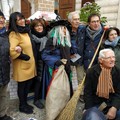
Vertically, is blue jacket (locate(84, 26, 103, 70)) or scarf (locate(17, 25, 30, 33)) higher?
scarf (locate(17, 25, 30, 33))

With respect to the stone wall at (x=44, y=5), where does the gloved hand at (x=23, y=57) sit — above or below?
below

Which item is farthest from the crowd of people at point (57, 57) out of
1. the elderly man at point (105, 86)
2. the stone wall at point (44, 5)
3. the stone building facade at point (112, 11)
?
the stone building facade at point (112, 11)

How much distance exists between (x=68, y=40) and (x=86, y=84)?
82 centimetres

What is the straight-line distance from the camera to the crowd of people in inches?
121

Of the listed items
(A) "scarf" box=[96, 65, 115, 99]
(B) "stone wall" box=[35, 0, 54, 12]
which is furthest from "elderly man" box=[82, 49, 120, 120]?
(B) "stone wall" box=[35, 0, 54, 12]

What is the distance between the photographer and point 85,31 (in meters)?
3.78

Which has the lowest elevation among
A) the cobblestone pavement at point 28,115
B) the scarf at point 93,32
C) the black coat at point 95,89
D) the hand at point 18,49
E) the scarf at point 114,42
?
the cobblestone pavement at point 28,115

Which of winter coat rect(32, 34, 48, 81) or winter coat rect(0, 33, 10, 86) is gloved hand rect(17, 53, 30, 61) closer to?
winter coat rect(0, 33, 10, 86)

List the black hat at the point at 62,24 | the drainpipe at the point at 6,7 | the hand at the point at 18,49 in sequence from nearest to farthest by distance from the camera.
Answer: the hand at the point at 18,49 → the black hat at the point at 62,24 → the drainpipe at the point at 6,7

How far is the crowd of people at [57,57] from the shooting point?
3076 mm

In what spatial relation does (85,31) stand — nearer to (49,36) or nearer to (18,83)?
(49,36)

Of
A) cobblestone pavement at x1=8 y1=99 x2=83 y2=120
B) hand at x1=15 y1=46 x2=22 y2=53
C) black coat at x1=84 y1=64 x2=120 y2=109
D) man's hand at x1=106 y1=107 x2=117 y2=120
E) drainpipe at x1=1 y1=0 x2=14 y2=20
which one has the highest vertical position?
drainpipe at x1=1 y1=0 x2=14 y2=20

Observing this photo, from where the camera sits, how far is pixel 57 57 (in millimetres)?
3572

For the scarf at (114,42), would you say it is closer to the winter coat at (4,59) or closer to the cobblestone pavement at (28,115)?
the cobblestone pavement at (28,115)
